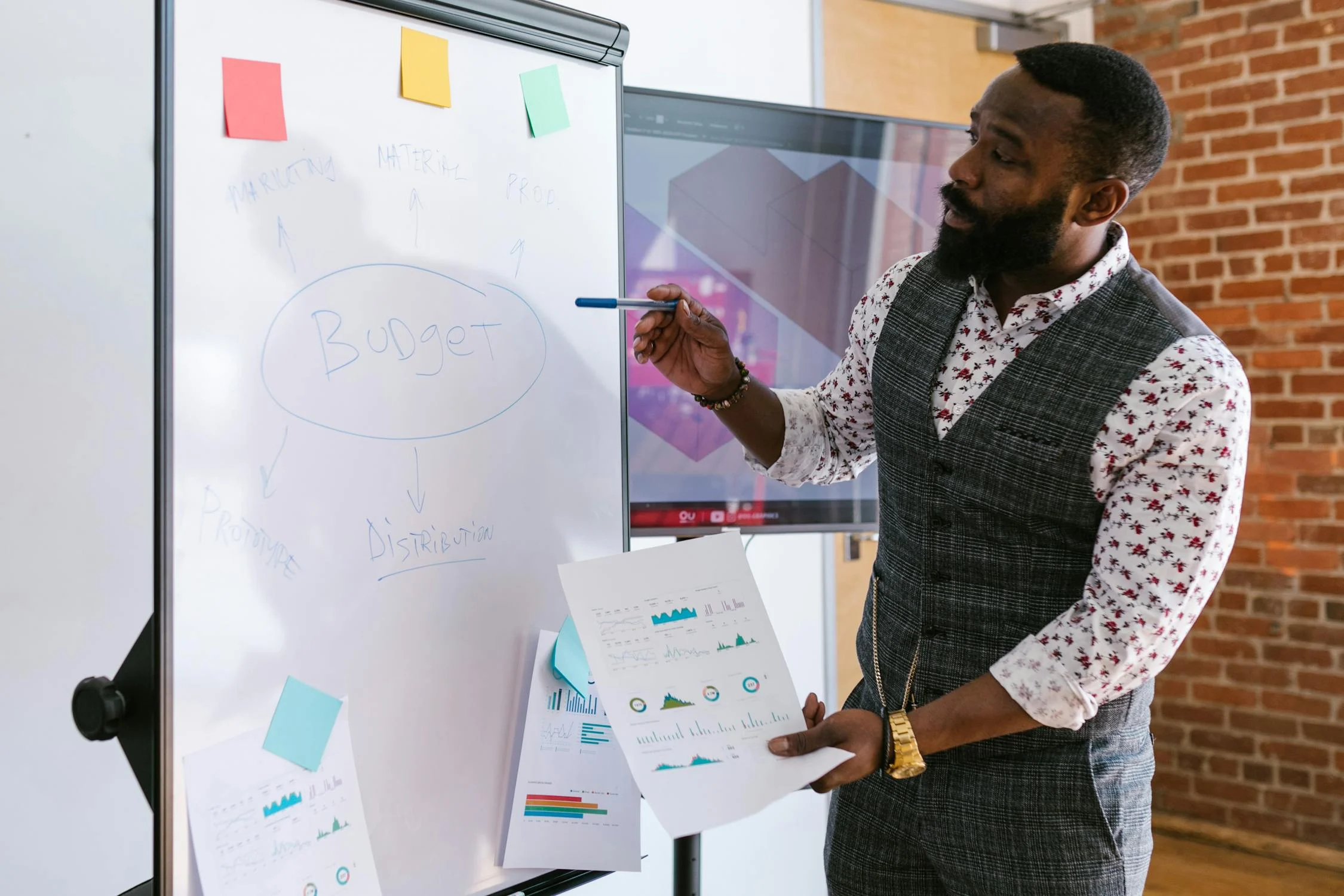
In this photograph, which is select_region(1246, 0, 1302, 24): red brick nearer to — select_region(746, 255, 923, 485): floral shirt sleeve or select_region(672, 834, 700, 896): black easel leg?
select_region(746, 255, 923, 485): floral shirt sleeve

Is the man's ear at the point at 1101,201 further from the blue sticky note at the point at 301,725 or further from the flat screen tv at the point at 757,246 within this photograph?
the blue sticky note at the point at 301,725

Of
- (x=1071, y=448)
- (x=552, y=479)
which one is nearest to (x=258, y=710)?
(x=552, y=479)

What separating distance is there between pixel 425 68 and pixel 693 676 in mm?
720

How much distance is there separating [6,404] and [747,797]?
1060mm

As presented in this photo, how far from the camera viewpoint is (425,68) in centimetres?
113

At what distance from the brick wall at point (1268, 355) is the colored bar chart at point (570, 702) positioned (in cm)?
242

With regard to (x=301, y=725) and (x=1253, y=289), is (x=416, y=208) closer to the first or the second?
(x=301, y=725)

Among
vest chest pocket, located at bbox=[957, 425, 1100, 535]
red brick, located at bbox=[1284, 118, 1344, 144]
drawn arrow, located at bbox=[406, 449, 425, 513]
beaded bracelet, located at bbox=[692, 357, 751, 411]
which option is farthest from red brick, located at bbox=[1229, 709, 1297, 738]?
drawn arrow, located at bbox=[406, 449, 425, 513]

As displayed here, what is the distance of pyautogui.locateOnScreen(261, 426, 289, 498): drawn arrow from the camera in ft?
3.23

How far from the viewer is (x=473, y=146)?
1.18 metres

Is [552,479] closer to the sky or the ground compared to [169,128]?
closer to the ground

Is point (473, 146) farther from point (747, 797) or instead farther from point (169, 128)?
point (747, 797)

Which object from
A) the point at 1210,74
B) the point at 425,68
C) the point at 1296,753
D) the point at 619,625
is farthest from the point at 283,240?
the point at 1296,753

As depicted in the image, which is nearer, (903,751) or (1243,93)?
(903,751)
